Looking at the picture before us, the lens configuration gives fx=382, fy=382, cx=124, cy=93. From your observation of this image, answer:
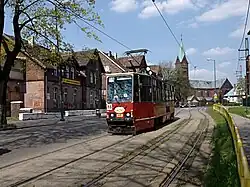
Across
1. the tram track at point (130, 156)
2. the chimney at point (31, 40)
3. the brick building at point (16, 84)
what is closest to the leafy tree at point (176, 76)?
the brick building at point (16, 84)

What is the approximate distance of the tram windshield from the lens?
20.1 meters

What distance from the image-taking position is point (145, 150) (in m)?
14.0

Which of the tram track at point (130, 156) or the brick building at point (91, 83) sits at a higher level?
the brick building at point (91, 83)

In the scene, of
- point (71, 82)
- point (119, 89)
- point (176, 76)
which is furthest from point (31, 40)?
point (176, 76)

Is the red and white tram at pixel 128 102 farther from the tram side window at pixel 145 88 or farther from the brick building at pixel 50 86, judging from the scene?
the brick building at pixel 50 86

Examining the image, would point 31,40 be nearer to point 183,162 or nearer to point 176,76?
point 183,162

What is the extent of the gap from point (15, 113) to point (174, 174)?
106 ft

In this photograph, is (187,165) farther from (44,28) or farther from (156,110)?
(44,28)

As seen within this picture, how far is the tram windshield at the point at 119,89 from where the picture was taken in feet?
66.0

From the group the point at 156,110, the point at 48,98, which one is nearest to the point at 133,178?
the point at 156,110

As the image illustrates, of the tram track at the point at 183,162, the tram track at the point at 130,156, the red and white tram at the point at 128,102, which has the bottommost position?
the tram track at the point at 183,162

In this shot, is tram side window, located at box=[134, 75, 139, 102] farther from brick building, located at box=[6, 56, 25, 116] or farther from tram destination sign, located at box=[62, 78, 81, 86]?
tram destination sign, located at box=[62, 78, 81, 86]

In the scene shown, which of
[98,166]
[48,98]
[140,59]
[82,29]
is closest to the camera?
[98,166]

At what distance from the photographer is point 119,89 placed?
20422 millimetres
